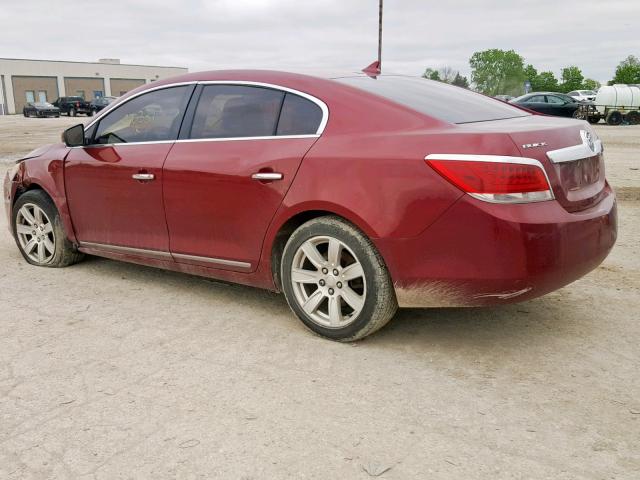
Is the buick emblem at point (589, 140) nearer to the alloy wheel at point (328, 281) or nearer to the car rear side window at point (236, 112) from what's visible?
the alloy wheel at point (328, 281)

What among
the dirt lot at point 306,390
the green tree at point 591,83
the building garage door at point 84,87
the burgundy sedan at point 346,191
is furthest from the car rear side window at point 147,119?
the green tree at point 591,83

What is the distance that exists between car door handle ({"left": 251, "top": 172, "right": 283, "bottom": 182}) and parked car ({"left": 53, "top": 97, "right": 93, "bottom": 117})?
5264 centimetres

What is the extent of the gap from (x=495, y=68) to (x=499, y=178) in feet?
497

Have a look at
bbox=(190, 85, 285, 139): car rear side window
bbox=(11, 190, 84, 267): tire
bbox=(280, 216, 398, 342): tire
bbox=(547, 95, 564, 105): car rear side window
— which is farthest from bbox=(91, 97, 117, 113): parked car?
bbox=(280, 216, 398, 342): tire

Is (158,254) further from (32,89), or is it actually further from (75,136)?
(32,89)

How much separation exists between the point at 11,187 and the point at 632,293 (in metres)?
5.07

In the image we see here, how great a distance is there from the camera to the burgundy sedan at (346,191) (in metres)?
3.35

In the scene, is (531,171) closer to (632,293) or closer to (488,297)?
(488,297)

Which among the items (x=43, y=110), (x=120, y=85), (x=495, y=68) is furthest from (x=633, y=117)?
(x=495, y=68)

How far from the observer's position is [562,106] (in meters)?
29.1

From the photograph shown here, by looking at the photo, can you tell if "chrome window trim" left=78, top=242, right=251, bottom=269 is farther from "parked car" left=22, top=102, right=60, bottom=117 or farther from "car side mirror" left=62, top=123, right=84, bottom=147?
"parked car" left=22, top=102, right=60, bottom=117

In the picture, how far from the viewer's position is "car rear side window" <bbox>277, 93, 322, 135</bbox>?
3977 mm

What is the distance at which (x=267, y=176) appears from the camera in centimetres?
401

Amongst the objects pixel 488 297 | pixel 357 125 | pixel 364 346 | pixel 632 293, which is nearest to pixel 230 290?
pixel 364 346
